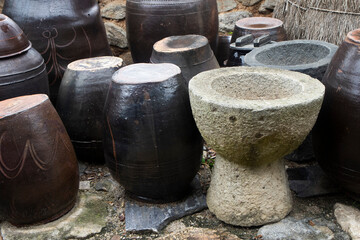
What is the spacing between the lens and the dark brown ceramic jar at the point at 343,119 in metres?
2.30

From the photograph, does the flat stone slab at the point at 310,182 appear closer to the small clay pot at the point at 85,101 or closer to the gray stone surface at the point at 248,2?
the small clay pot at the point at 85,101

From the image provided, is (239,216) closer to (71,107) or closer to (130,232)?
(130,232)

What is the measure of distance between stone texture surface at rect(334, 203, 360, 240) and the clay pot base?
1772 millimetres

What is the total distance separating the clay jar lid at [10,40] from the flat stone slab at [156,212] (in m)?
1.28

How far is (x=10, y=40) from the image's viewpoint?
3.02 meters

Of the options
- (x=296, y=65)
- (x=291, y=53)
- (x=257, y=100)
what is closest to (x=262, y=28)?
(x=291, y=53)

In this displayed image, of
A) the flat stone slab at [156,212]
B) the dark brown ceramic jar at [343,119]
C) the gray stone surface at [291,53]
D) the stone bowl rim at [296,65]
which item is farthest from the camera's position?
the gray stone surface at [291,53]

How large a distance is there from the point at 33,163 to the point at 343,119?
1.66m

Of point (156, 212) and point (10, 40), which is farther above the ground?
point (10, 40)

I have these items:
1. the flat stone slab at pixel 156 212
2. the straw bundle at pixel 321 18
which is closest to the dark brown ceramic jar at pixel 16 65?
the flat stone slab at pixel 156 212

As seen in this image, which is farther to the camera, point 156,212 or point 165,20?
point 165,20

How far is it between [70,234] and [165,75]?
3.40ft

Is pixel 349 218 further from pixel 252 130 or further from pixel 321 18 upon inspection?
pixel 321 18

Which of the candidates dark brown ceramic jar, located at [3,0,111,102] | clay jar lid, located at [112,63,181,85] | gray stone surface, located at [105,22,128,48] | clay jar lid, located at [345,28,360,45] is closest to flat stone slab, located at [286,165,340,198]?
clay jar lid, located at [345,28,360,45]
